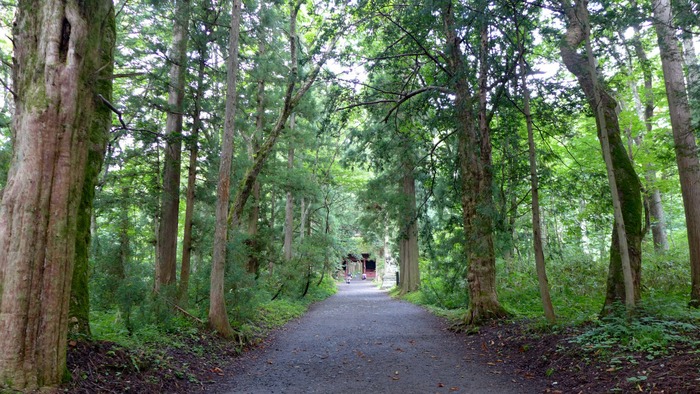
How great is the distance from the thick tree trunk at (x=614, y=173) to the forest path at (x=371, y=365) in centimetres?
250

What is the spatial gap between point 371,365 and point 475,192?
16.6ft

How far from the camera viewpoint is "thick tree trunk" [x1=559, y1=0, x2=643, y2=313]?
6.23 meters

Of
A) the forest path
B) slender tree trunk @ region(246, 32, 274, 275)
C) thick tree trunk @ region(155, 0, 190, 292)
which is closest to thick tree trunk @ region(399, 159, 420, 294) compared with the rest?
slender tree trunk @ region(246, 32, 274, 275)

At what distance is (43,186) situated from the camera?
3.79 meters

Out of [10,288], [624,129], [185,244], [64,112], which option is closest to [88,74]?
[64,112]

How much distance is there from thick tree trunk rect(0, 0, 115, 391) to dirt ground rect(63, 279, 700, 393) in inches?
24.1

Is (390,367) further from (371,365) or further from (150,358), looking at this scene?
(150,358)

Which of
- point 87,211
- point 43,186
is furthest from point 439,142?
point 43,186

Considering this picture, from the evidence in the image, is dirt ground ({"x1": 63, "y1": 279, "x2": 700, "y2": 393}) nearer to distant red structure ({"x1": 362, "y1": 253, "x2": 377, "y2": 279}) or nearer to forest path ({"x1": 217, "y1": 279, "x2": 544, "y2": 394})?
forest path ({"x1": 217, "y1": 279, "x2": 544, "y2": 394})

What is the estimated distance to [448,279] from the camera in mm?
13195

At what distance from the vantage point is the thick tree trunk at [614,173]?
6.23 meters

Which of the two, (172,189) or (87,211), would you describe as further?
(172,189)

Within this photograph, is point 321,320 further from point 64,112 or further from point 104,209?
point 64,112

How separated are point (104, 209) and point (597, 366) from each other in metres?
10.4
